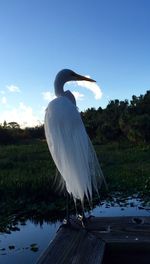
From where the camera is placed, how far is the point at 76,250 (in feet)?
11.0

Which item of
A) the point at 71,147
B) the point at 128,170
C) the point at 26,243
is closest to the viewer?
the point at 71,147

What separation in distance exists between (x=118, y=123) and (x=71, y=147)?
16287 mm

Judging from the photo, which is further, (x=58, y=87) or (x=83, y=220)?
(x=58, y=87)

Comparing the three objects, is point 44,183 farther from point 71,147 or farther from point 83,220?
point 71,147

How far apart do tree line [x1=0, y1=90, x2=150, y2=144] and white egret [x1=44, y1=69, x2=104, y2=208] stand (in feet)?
46.3

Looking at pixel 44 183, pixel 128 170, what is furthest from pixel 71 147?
pixel 128 170

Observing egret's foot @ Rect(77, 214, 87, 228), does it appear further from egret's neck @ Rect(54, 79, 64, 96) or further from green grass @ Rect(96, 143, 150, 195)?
green grass @ Rect(96, 143, 150, 195)

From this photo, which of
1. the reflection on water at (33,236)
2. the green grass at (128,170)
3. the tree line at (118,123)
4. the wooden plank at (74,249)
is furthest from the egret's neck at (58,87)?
the tree line at (118,123)

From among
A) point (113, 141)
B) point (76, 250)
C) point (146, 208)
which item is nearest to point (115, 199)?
point (146, 208)

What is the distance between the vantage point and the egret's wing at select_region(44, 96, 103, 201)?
12.2 feet

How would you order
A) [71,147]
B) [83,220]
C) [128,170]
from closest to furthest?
1. [71,147]
2. [83,220]
3. [128,170]

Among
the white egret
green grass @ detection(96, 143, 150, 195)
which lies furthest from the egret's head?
green grass @ detection(96, 143, 150, 195)

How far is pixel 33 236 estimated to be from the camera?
19.1 ft

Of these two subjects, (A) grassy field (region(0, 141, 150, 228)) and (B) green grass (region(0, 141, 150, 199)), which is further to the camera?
(B) green grass (region(0, 141, 150, 199))
